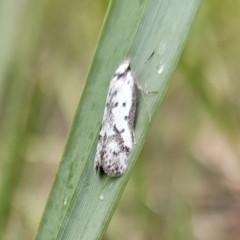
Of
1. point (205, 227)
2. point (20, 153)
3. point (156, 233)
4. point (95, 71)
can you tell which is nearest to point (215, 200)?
point (205, 227)

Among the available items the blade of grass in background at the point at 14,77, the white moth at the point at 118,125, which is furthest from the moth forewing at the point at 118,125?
the blade of grass in background at the point at 14,77

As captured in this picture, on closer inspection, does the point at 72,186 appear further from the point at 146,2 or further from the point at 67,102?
the point at 67,102

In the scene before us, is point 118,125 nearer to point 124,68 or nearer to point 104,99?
point 104,99

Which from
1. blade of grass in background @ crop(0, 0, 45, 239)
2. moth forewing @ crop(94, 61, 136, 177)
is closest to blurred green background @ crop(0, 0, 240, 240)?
blade of grass in background @ crop(0, 0, 45, 239)

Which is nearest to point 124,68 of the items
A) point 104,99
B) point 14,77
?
point 104,99

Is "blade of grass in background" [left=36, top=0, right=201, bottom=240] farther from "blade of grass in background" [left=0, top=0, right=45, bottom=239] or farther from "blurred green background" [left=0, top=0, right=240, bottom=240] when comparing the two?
"blurred green background" [left=0, top=0, right=240, bottom=240]

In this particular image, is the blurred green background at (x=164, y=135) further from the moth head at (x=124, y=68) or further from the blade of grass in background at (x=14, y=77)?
the moth head at (x=124, y=68)

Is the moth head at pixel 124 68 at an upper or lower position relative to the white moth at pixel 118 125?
upper
